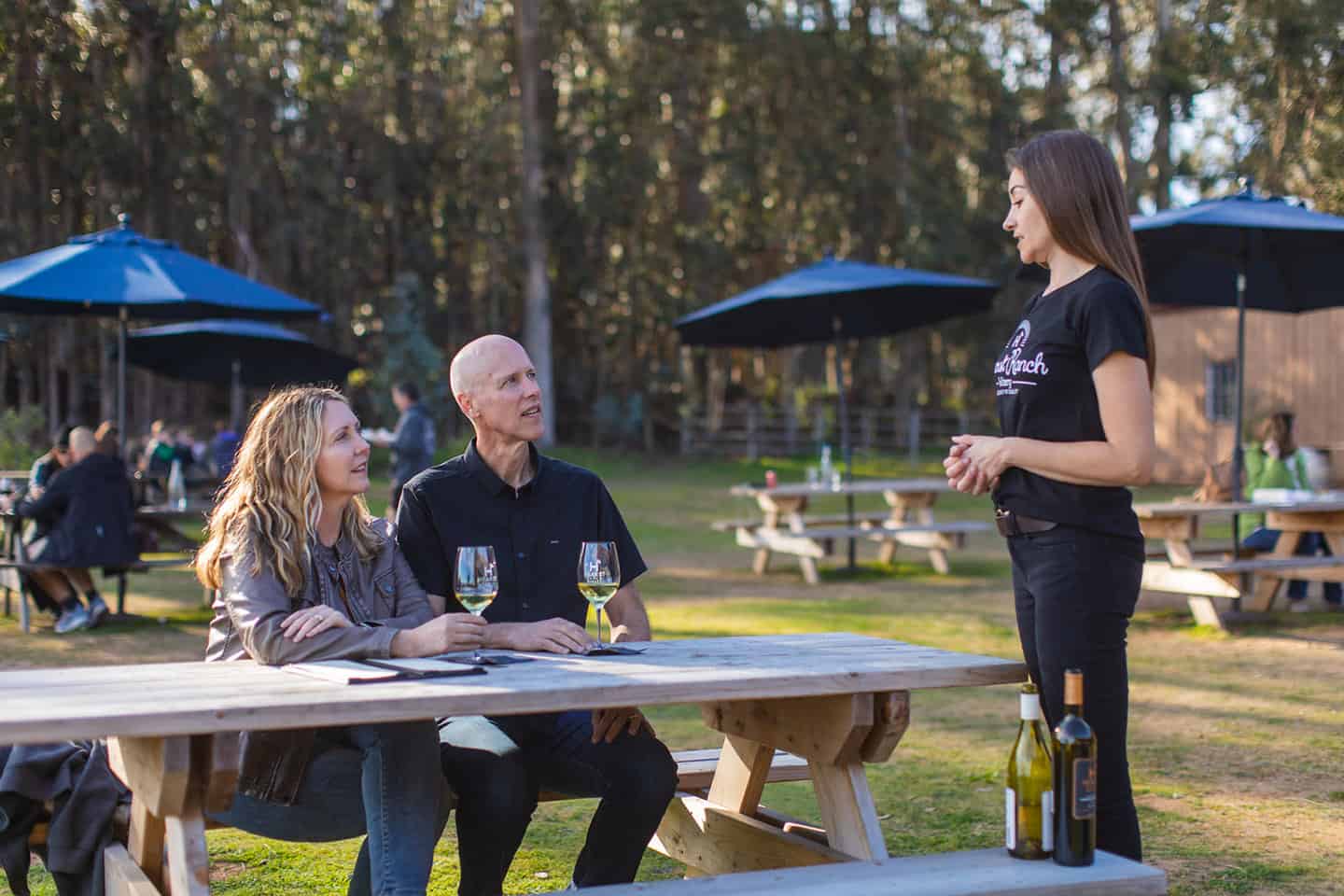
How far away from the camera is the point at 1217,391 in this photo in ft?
89.1

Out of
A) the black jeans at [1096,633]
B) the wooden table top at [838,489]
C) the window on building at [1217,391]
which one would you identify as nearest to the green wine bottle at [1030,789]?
the black jeans at [1096,633]

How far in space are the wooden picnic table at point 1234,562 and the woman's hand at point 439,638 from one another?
657 cm

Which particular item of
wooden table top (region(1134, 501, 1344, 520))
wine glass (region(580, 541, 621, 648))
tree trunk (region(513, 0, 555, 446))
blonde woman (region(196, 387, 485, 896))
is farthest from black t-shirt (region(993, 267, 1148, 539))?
tree trunk (region(513, 0, 555, 446))

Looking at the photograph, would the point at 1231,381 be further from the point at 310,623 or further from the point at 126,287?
the point at 310,623

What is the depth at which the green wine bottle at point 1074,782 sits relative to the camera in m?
2.75

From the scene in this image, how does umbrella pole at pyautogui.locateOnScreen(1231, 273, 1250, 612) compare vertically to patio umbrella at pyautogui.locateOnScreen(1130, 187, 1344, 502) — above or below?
below

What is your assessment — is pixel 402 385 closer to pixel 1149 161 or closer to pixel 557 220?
pixel 557 220

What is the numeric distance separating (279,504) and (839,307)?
34.3 feet

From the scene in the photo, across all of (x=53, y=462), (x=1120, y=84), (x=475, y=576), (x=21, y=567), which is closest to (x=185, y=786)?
(x=475, y=576)

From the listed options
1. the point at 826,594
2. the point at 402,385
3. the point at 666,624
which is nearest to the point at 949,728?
the point at 666,624

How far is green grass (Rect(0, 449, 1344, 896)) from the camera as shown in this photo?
14.9ft

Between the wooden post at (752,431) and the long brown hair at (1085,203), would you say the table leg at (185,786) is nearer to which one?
the long brown hair at (1085,203)

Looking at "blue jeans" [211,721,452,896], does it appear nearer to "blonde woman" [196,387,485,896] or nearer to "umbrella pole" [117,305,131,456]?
"blonde woman" [196,387,485,896]

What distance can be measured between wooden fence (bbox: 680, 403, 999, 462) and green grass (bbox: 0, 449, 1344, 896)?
22605 millimetres
